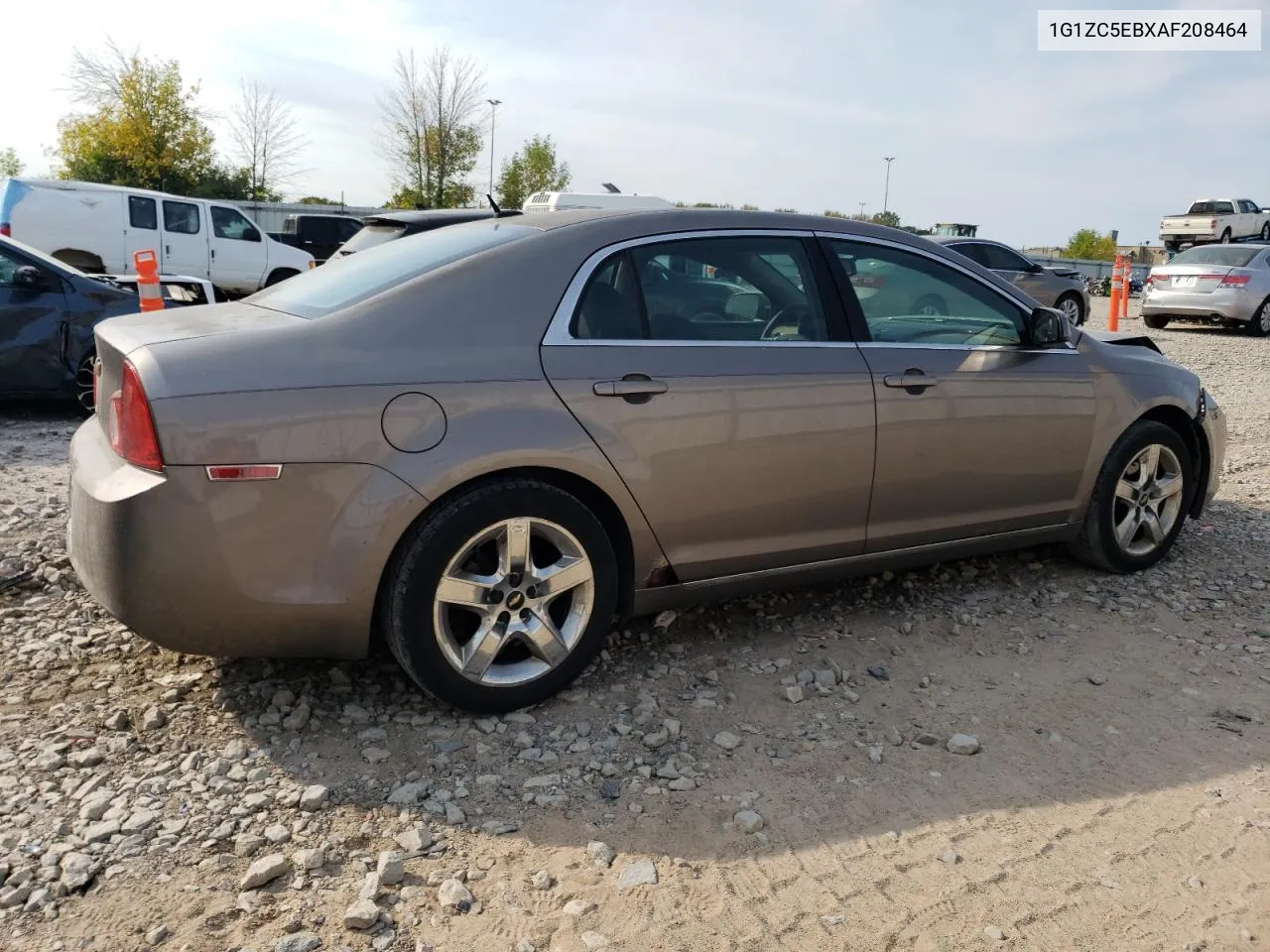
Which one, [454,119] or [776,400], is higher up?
[454,119]

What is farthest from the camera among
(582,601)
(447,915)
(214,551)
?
(582,601)

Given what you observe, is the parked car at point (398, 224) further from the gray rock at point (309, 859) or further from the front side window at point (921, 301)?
the gray rock at point (309, 859)

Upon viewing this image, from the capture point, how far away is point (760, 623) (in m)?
4.11

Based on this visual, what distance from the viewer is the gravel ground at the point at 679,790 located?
2396 mm

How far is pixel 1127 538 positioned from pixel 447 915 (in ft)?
11.8

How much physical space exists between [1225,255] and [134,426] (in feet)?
59.7

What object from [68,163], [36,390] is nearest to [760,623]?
[36,390]

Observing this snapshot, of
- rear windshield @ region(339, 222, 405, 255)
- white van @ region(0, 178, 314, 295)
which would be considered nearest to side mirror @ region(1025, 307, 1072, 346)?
rear windshield @ region(339, 222, 405, 255)

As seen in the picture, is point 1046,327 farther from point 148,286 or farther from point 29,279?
point 29,279

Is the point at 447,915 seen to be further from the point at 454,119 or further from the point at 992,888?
the point at 454,119

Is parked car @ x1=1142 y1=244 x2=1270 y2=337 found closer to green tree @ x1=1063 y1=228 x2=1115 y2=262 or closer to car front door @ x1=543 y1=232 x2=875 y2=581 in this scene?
car front door @ x1=543 y1=232 x2=875 y2=581

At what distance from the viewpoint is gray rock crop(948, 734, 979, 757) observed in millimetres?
3188

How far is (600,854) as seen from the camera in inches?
103

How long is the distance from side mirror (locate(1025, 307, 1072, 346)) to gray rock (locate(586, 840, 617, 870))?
110 inches
